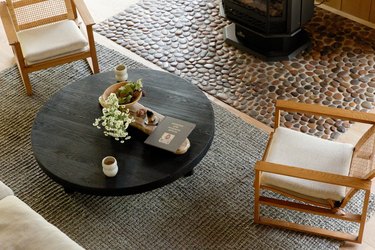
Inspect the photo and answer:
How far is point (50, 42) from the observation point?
4.05 metres

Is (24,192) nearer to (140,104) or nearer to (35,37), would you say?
(140,104)

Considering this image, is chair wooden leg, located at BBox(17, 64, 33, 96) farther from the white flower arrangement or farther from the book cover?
the book cover

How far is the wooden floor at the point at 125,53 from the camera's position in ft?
10.5

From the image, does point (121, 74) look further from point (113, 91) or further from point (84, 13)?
point (84, 13)

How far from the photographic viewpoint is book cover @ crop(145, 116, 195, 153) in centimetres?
315

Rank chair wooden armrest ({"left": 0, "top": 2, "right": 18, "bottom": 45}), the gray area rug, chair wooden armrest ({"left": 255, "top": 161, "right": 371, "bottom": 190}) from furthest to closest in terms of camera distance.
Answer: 1. chair wooden armrest ({"left": 0, "top": 2, "right": 18, "bottom": 45})
2. the gray area rug
3. chair wooden armrest ({"left": 255, "top": 161, "right": 371, "bottom": 190})

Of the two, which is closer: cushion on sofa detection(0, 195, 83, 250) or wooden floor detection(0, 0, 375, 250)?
cushion on sofa detection(0, 195, 83, 250)

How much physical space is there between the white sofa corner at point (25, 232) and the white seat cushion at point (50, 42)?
4.46ft

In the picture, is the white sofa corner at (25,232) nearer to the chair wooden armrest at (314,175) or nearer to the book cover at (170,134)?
the book cover at (170,134)

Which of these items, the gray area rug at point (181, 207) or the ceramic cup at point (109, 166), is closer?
the ceramic cup at point (109, 166)

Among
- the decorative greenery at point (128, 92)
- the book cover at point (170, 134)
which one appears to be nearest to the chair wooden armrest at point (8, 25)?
the decorative greenery at point (128, 92)

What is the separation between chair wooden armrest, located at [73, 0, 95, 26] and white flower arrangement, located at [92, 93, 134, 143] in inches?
35.6

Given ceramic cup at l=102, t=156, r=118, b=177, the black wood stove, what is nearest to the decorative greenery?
ceramic cup at l=102, t=156, r=118, b=177

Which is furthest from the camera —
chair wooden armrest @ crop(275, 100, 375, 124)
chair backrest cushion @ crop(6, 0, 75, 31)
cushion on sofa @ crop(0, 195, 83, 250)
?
chair backrest cushion @ crop(6, 0, 75, 31)
